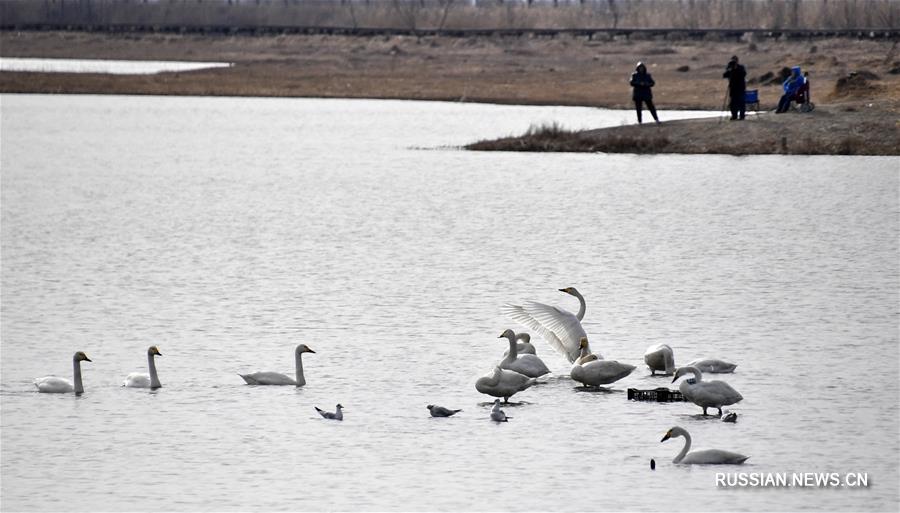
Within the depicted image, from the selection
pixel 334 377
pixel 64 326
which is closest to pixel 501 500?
pixel 334 377

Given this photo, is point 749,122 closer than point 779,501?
No

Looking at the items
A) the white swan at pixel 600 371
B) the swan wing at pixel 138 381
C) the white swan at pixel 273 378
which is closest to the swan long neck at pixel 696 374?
the white swan at pixel 600 371

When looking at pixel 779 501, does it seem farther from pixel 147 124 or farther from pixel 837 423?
pixel 147 124

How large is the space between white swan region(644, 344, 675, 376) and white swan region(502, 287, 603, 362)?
49 centimetres

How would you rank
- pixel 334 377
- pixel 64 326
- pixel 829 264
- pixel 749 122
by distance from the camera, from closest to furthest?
pixel 334 377 < pixel 64 326 < pixel 829 264 < pixel 749 122

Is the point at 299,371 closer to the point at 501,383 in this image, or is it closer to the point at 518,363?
the point at 518,363

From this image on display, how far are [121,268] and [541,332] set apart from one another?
983 centimetres

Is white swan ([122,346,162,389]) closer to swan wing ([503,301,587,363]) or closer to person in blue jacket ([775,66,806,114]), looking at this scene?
swan wing ([503,301,587,363])

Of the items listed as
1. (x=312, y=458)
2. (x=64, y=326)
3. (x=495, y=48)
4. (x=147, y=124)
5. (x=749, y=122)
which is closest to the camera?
(x=312, y=458)

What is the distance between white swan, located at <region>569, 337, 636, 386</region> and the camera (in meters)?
15.3

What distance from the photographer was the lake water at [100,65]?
292ft

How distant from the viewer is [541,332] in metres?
17.0

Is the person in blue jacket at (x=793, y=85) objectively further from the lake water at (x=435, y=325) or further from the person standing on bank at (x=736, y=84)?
the lake water at (x=435, y=325)

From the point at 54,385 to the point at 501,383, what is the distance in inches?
166
